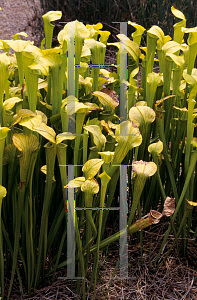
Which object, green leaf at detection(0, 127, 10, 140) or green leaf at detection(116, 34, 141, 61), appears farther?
green leaf at detection(116, 34, 141, 61)

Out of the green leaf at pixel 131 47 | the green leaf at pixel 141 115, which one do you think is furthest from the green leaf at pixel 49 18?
the green leaf at pixel 141 115

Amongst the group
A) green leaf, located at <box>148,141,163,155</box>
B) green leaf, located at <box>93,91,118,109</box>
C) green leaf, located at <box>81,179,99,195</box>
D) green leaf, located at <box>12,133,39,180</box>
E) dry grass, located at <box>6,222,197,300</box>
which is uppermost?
green leaf, located at <box>93,91,118,109</box>

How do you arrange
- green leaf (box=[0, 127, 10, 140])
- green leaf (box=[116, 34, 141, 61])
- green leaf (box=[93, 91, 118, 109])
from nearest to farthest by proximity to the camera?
1. green leaf (box=[0, 127, 10, 140])
2. green leaf (box=[93, 91, 118, 109])
3. green leaf (box=[116, 34, 141, 61])

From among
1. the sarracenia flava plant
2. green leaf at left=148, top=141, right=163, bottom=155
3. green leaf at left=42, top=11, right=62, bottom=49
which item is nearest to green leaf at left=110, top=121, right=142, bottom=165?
the sarracenia flava plant

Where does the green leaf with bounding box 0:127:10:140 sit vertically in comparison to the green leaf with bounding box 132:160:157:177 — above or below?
above

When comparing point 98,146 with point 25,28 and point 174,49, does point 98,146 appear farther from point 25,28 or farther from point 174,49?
point 25,28

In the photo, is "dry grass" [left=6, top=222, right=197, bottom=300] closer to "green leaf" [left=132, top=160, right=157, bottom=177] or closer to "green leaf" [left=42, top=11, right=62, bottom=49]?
"green leaf" [left=132, top=160, right=157, bottom=177]

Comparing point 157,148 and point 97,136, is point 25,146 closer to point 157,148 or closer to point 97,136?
point 97,136

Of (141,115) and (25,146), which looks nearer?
(25,146)

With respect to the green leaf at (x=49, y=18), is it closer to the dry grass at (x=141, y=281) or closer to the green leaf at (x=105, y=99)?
the green leaf at (x=105, y=99)

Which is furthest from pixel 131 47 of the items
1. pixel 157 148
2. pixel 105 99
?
pixel 157 148

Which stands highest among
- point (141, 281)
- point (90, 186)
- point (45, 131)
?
point (45, 131)

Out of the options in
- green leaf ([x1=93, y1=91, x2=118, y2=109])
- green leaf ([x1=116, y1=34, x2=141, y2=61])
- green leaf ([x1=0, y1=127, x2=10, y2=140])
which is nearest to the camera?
green leaf ([x1=0, y1=127, x2=10, y2=140])

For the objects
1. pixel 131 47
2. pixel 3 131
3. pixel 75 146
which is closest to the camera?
pixel 3 131
